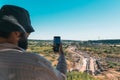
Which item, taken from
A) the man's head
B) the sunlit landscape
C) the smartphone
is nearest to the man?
the man's head

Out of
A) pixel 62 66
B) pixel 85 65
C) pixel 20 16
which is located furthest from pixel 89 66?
pixel 20 16

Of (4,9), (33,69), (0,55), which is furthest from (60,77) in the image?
(4,9)

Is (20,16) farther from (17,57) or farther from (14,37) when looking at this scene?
(17,57)

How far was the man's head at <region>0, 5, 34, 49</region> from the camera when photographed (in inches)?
64.1

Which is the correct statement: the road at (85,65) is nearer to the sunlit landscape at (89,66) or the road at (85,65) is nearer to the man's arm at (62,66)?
the sunlit landscape at (89,66)

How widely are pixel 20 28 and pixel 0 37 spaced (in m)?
0.13

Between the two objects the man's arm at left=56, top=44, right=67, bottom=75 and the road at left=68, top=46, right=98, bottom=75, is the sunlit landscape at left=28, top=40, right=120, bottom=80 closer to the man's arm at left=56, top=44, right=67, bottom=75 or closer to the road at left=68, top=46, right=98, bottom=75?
the road at left=68, top=46, right=98, bottom=75

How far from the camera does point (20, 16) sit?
1.63m

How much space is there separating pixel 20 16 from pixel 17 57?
0.24 meters

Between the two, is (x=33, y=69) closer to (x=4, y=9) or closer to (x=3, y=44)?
(x=3, y=44)

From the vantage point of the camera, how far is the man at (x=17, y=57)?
1.47 metres

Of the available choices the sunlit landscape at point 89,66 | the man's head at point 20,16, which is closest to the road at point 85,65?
the sunlit landscape at point 89,66

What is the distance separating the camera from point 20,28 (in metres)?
1.59

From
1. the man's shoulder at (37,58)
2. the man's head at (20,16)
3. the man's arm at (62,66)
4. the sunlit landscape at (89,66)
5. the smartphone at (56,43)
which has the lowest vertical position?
the sunlit landscape at (89,66)
